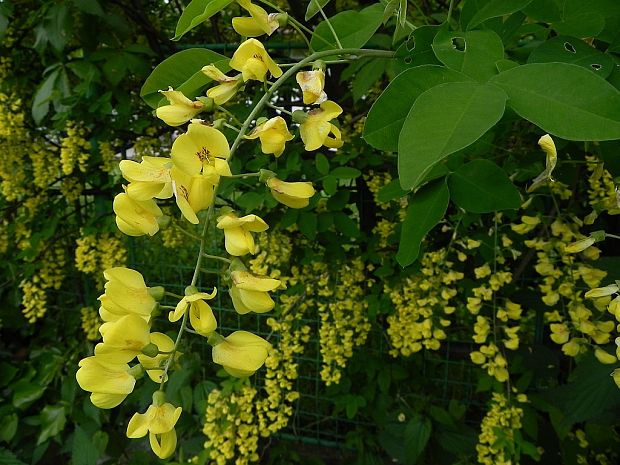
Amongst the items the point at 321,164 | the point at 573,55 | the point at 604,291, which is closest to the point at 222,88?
the point at 573,55

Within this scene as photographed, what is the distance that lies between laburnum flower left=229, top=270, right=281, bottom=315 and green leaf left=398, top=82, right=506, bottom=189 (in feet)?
0.56

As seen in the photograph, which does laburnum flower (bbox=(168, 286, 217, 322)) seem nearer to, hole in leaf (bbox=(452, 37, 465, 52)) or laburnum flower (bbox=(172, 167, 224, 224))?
laburnum flower (bbox=(172, 167, 224, 224))

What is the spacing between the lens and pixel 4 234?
77.6 inches

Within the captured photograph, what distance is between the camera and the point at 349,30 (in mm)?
688

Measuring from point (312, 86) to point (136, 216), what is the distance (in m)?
0.21

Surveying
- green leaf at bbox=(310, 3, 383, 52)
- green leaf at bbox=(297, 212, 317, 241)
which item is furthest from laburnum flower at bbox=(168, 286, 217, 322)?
green leaf at bbox=(297, 212, 317, 241)

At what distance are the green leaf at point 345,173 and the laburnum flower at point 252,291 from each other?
86cm

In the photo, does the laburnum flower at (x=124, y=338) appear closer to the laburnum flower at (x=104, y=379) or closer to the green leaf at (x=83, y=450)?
the laburnum flower at (x=104, y=379)

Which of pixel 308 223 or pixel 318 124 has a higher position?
pixel 318 124

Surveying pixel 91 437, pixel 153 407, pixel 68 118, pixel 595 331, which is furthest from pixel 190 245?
pixel 153 407

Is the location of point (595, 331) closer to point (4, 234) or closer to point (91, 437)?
point (91, 437)

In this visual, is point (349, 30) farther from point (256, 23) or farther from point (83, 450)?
point (83, 450)

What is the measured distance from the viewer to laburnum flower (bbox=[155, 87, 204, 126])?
0.51m

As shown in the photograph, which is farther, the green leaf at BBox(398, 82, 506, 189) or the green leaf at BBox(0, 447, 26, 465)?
the green leaf at BBox(0, 447, 26, 465)
